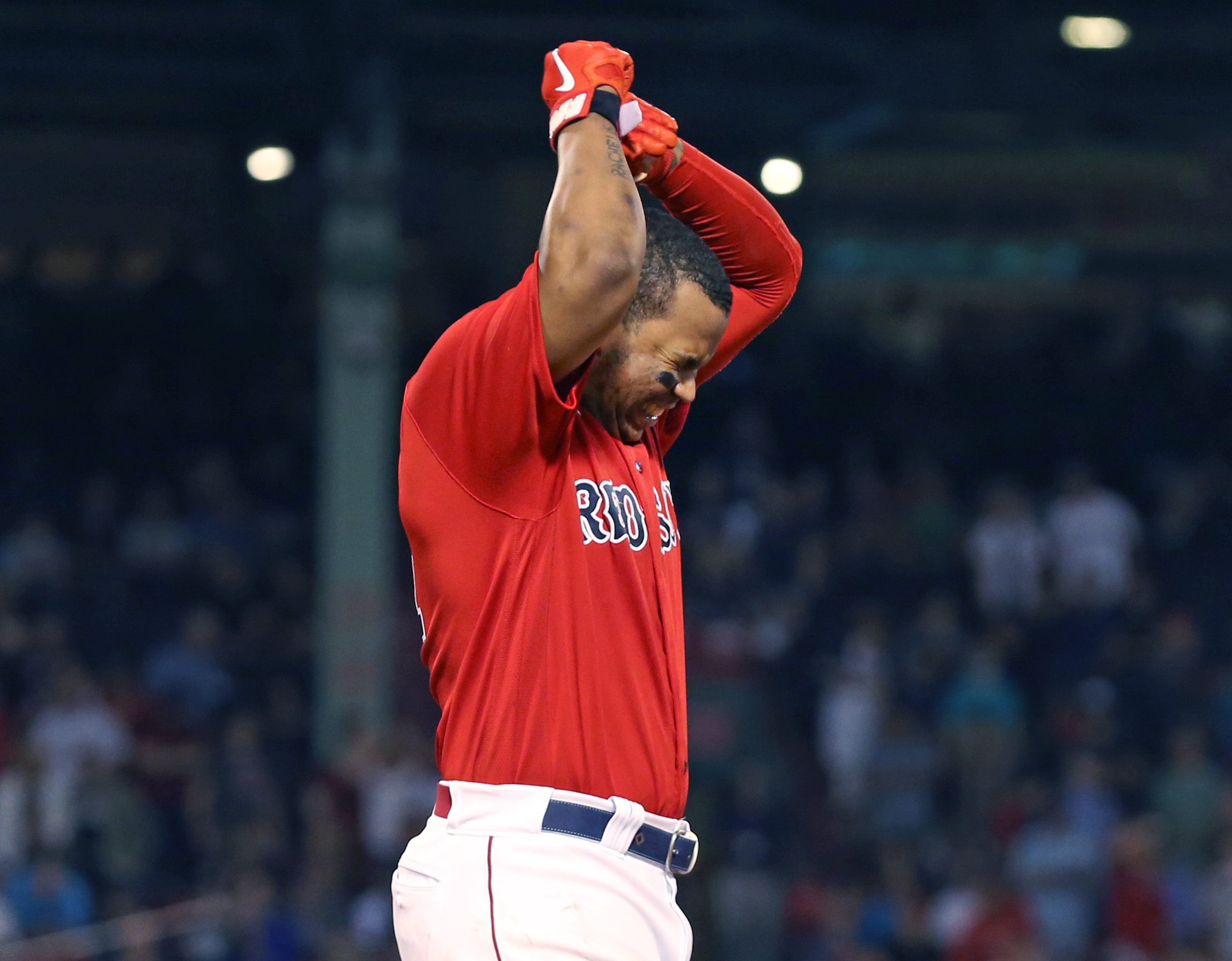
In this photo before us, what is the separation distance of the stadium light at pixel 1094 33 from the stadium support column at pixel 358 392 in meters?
4.84

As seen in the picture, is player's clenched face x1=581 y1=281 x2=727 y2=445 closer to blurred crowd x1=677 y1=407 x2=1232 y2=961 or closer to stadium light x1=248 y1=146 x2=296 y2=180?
blurred crowd x1=677 y1=407 x2=1232 y2=961

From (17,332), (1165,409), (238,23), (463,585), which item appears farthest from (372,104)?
(463,585)

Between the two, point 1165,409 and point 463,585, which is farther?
point 1165,409

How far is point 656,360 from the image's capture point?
2656mm

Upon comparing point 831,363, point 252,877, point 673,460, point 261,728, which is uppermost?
point 831,363

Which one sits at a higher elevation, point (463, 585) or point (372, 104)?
point (372, 104)

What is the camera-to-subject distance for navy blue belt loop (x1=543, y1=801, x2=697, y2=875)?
2.52 m

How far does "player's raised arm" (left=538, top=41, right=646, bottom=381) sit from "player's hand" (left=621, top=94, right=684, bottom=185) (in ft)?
0.63

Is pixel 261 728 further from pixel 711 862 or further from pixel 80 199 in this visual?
pixel 80 199

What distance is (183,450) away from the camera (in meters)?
14.2

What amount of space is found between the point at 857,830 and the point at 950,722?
90 cm

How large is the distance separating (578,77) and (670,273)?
33cm

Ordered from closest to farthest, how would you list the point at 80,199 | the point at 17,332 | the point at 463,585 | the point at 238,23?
the point at 463,585 → the point at 238,23 → the point at 17,332 → the point at 80,199

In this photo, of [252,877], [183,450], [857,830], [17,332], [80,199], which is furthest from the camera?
[80,199]
